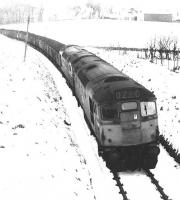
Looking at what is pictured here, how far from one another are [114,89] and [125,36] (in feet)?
221

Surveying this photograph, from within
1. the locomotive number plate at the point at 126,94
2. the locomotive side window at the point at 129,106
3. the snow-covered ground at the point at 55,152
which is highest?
the locomotive number plate at the point at 126,94

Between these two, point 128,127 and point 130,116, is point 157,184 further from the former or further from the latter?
point 130,116

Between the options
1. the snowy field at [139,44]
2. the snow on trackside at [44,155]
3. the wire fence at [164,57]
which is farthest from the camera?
the wire fence at [164,57]

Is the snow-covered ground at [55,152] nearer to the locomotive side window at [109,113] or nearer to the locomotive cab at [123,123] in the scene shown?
the locomotive cab at [123,123]

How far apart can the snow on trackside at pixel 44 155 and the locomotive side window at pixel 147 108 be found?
2.79m

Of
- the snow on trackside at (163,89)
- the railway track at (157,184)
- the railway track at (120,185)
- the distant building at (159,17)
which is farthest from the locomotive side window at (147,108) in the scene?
the distant building at (159,17)

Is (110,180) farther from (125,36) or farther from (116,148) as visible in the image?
(125,36)

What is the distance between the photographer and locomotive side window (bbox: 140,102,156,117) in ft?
43.1

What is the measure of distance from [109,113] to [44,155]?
2944 mm

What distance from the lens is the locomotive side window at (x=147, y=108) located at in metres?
13.1

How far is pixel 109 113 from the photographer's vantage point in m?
12.9

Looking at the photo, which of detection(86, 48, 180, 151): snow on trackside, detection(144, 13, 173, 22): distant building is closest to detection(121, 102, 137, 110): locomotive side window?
detection(86, 48, 180, 151): snow on trackside

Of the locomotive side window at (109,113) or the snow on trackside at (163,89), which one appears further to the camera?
the snow on trackside at (163,89)

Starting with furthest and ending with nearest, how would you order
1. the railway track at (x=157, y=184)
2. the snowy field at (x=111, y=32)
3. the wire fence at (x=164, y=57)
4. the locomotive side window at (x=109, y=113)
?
the snowy field at (x=111, y=32), the wire fence at (x=164, y=57), the locomotive side window at (x=109, y=113), the railway track at (x=157, y=184)
